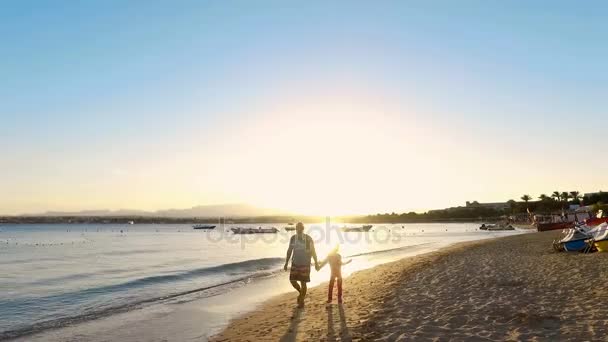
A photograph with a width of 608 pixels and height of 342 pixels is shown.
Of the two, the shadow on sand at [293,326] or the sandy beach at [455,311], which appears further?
the shadow on sand at [293,326]

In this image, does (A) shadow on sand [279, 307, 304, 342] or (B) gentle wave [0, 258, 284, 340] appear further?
(B) gentle wave [0, 258, 284, 340]

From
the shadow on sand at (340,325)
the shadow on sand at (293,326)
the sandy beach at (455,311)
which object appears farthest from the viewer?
the shadow on sand at (293,326)

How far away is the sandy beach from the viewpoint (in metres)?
9.09

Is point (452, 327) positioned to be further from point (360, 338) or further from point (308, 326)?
point (308, 326)

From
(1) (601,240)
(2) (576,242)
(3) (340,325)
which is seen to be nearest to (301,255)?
(3) (340,325)

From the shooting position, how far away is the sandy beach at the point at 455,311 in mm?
9094

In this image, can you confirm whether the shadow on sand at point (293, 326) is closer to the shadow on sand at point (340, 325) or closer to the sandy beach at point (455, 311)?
the sandy beach at point (455, 311)

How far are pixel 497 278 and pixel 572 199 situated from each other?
168 metres

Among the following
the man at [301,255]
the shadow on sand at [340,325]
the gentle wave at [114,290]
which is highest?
the man at [301,255]

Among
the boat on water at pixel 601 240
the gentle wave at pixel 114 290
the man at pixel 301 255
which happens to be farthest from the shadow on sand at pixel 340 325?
the boat on water at pixel 601 240

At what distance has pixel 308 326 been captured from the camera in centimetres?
1109

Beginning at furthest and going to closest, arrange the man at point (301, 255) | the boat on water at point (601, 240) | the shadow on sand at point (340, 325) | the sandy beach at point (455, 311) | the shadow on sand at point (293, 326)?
the boat on water at point (601, 240)
the man at point (301, 255)
the shadow on sand at point (293, 326)
the shadow on sand at point (340, 325)
the sandy beach at point (455, 311)

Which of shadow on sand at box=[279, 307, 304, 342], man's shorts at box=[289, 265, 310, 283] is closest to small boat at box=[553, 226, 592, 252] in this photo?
shadow on sand at box=[279, 307, 304, 342]

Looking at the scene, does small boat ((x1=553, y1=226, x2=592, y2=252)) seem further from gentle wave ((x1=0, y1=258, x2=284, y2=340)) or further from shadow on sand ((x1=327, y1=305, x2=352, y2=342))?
shadow on sand ((x1=327, y1=305, x2=352, y2=342))
